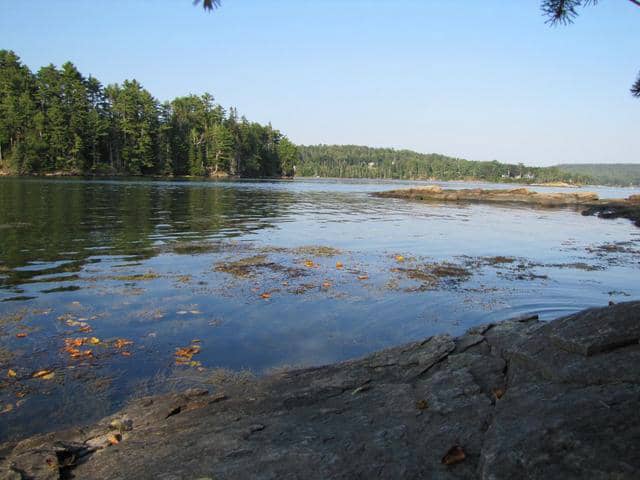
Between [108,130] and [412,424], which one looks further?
[108,130]

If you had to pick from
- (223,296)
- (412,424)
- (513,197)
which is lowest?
(223,296)

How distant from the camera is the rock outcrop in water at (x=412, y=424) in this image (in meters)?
3.25

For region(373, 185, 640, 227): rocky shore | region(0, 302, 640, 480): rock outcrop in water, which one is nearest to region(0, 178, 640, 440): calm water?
region(0, 302, 640, 480): rock outcrop in water

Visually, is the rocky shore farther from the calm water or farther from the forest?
the forest

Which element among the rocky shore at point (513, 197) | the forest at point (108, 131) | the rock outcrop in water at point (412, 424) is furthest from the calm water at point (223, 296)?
the forest at point (108, 131)

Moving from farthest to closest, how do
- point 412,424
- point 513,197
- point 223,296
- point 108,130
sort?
1. point 108,130
2. point 513,197
3. point 223,296
4. point 412,424

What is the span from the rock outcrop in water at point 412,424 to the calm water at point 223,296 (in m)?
1.18

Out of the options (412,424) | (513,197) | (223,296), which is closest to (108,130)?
(513,197)

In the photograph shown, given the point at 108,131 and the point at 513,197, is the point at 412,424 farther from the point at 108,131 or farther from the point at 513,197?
the point at 108,131

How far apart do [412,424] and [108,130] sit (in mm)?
102280

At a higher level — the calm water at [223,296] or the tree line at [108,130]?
the tree line at [108,130]

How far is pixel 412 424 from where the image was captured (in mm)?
4402

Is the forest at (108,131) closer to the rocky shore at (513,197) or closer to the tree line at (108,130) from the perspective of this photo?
the tree line at (108,130)

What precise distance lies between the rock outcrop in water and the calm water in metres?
1.18
